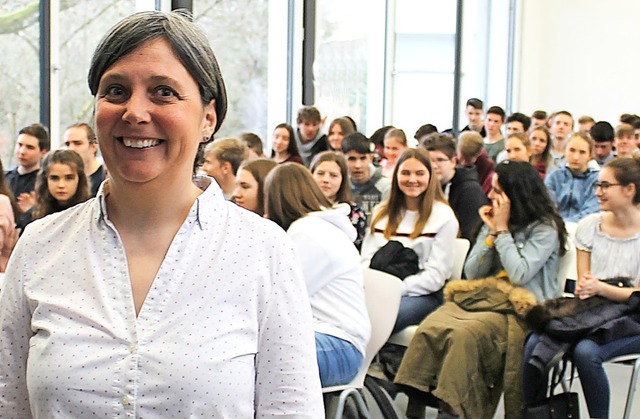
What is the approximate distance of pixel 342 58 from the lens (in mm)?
11164

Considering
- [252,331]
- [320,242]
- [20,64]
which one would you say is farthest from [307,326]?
[20,64]

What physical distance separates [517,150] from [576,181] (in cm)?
51

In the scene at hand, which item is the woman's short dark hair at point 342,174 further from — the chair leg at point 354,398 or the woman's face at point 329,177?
the chair leg at point 354,398

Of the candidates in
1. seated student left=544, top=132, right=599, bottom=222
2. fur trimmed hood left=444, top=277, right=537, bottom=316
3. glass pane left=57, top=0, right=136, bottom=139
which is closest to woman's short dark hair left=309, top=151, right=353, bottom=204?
fur trimmed hood left=444, top=277, right=537, bottom=316

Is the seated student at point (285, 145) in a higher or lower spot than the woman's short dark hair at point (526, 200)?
higher

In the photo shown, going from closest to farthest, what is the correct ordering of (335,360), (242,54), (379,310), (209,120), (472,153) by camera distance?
(209,120)
(335,360)
(379,310)
(472,153)
(242,54)

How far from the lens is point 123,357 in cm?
129

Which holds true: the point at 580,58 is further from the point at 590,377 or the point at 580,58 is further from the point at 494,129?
the point at 590,377

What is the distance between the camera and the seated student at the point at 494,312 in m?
4.24

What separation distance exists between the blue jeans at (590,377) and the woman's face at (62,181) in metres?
2.40

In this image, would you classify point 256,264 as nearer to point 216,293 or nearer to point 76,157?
point 216,293

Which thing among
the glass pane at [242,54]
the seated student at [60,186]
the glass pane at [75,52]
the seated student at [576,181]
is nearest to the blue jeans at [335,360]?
the seated student at [60,186]

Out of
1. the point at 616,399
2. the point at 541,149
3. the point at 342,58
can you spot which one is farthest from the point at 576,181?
the point at 342,58

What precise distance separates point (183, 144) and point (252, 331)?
27cm
